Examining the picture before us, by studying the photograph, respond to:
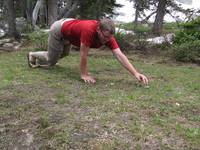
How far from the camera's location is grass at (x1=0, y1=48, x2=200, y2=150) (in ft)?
14.6

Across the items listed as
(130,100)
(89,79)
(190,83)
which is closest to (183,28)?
(190,83)

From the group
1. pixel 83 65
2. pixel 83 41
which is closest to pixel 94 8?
pixel 83 65

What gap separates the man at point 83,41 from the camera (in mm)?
6389

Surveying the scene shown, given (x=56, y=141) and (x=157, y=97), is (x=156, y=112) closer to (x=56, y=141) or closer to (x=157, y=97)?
(x=157, y=97)

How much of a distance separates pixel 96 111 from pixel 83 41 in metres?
1.71

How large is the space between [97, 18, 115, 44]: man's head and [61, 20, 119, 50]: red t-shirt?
190 millimetres

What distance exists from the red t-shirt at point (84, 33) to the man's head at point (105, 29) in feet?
0.62

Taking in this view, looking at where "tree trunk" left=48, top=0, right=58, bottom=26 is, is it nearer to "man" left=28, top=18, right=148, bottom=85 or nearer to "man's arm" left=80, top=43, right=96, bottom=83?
"man" left=28, top=18, right=148, bottom=85

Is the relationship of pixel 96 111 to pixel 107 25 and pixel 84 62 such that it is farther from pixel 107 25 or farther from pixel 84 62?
pixel 84 62

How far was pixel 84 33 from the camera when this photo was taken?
6590 mm

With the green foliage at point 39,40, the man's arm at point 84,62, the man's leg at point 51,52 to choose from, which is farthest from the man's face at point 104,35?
the green foliage at point 39,40

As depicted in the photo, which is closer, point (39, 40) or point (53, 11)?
point (39, 40)

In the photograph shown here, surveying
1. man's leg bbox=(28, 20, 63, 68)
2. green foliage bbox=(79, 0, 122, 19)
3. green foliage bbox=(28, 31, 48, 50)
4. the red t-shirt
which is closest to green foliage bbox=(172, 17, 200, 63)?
green foliage bbox=(28, 31, 48, 50)

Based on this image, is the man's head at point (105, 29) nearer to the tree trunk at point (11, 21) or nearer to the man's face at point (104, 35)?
the man's face at point (104, 35)
